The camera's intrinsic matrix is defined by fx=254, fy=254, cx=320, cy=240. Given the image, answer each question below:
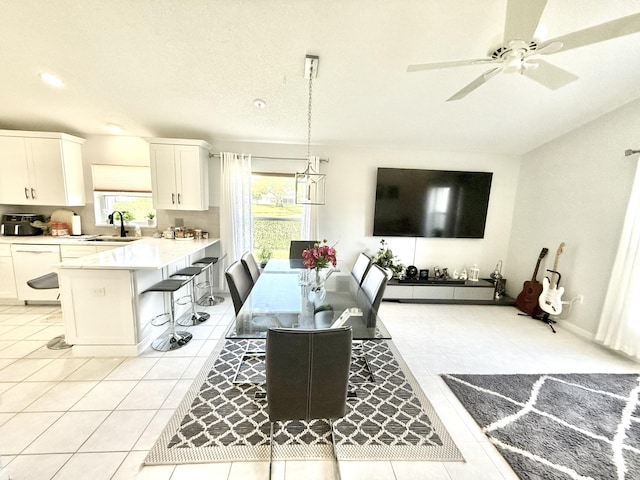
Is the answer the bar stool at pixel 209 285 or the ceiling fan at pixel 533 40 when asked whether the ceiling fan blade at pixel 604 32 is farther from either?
the bar stool at pixel 209 285

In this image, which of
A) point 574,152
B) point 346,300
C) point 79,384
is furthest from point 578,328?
point 79,384

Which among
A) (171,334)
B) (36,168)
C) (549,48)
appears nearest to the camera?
(549,48)

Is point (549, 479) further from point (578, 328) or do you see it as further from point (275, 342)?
point (578, 328)

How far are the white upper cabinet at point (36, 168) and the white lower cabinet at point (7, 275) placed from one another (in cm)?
69

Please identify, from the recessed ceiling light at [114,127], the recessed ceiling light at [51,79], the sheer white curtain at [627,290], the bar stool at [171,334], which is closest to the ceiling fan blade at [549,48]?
the sheer white curtain at [627,290]

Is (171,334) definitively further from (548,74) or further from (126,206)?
(548,74)

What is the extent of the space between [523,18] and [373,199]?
290 cm

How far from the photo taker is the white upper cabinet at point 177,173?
349 centimetres

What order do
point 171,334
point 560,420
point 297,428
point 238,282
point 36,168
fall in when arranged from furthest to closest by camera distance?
1. point 36,168
2. point 171,334
3. point 238,282
4. point 560,420
5. point 297,428

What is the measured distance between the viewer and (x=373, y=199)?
4.13 m

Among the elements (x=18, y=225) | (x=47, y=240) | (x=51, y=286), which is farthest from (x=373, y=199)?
(x=18, y=225)

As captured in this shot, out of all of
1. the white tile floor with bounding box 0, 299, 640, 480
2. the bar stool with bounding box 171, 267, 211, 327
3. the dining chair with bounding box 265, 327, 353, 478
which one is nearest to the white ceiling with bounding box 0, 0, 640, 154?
the bar stool with bounding box 171, 267, 211, 327

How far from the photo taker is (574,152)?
127 inches

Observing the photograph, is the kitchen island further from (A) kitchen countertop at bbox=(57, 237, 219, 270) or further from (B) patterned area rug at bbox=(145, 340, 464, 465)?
(B) patterned area rug at bbox=(145, 340, 464, 465)
